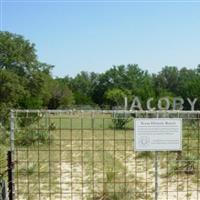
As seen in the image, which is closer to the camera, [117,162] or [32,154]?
[117,162]

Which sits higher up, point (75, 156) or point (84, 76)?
point (84, 76)

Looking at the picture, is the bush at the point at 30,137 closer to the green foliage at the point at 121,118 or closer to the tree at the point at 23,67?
the green foliage at the point at 121,118

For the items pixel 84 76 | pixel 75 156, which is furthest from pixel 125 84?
pixel 75 156

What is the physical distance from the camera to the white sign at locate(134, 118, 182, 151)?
7320mm

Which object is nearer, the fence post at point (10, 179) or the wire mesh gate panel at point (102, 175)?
the fence post at point (10, 179)

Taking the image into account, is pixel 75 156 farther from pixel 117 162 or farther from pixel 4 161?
pixel 4 161

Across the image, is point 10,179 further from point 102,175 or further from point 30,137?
point 30,137

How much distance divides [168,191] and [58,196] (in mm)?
2127

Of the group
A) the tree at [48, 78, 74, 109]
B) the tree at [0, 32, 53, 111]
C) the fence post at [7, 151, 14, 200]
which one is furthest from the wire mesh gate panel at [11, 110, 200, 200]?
the tree at [48, 78, 74, 109]

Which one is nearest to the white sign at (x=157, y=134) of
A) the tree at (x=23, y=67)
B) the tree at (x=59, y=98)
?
the tree at (x=23, y=67)

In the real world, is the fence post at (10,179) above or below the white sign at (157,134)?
below

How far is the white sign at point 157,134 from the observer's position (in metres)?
7.32

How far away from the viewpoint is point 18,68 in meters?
65.5

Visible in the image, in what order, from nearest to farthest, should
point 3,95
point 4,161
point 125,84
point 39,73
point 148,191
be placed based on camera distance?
point 4,161, point 148,191, point 3,95, point 39,73, point 125,84
